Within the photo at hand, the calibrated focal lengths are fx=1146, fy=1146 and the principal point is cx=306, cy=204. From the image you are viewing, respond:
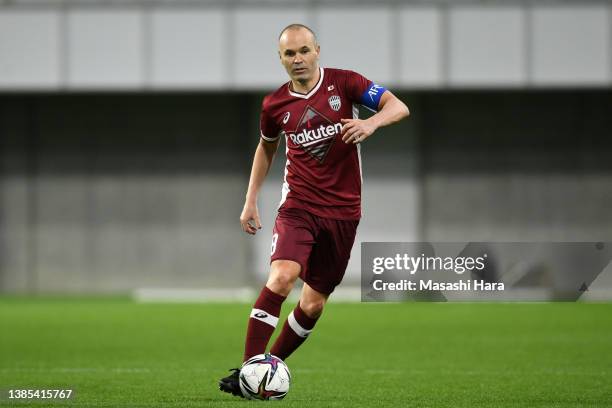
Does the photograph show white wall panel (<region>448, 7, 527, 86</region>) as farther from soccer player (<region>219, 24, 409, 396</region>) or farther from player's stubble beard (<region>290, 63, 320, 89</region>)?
player's stubble beard (<region>290, 63, 320, 89</region>)

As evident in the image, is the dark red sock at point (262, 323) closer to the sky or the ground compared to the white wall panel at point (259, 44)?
closer to the ground

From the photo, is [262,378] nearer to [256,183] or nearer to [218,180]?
[256,183]

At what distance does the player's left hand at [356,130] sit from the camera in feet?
24.4

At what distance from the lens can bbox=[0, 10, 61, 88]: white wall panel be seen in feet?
93.0

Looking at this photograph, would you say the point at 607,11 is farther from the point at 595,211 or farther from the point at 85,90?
the point at 85,90

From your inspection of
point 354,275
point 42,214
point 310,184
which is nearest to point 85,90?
point 42,214

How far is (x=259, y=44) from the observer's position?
28234mm

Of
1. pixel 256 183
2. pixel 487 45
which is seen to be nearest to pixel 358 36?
pixel 487 45

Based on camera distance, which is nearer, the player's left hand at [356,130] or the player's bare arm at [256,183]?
the player's left hand at [356,130]

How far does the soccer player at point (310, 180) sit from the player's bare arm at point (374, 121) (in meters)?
0.01

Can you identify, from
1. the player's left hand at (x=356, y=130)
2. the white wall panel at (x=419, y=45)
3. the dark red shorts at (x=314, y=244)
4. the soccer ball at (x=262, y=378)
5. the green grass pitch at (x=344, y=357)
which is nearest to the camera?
the player's left hand at (x=356, y=130)

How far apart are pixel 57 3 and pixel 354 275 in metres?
10.3

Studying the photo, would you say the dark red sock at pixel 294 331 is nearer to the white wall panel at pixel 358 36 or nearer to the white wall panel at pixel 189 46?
the white wall panel at pixel 358 36

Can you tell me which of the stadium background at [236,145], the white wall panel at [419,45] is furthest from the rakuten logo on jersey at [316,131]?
the white wall panel at [419,45]
